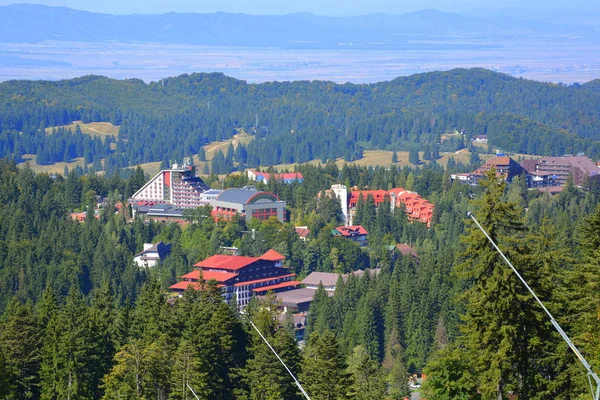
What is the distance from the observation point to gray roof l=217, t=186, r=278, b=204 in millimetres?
68375

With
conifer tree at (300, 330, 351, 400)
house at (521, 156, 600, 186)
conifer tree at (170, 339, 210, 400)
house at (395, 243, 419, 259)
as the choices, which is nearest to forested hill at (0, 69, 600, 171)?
house at (521, 156, 600, 186)

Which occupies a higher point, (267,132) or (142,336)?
(142,336)

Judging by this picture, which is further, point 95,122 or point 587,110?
point 587,110

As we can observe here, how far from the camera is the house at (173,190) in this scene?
73.0 meters

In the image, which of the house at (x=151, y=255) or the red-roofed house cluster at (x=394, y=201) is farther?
the red-roofed house cluster at (x=394, y=201)

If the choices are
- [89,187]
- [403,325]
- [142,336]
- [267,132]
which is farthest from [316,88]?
[142,336]

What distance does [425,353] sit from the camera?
44.9 meters

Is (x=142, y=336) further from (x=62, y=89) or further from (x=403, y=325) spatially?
(x=62, y=89)

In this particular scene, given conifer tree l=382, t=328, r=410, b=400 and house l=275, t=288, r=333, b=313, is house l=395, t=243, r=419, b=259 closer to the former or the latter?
house l=275, t=288, r=333, b=313

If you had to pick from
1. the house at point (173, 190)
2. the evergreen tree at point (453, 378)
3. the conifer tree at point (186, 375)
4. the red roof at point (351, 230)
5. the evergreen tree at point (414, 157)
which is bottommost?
the evergreen tree at point (414, 157)

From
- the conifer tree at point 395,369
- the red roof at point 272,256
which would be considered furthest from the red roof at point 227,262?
the conifer tree at point 395,369

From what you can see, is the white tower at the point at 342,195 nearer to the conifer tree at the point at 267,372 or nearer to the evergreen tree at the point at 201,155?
the conifer tree at the point at 267,372

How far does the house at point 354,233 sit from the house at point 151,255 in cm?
881

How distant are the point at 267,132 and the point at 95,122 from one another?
62.2 ft
